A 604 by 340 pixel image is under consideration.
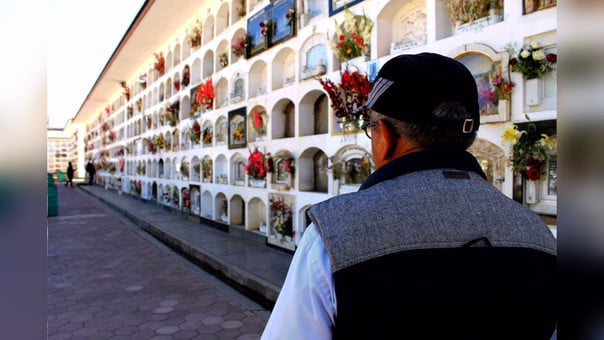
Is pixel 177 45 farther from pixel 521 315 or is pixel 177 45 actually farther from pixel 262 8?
pixel 521 315

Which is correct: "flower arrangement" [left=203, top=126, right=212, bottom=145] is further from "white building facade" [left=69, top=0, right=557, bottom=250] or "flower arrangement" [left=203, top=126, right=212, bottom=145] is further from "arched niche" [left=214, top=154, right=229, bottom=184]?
"arched niche" [left=214, top=154, right=229, bottom=184]

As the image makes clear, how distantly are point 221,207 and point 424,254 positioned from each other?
6.79 meters

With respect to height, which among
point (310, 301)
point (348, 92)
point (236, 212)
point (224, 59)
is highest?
point (224, 59)

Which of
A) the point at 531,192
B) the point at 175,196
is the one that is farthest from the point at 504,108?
the point at 175,196

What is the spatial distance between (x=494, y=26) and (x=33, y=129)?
3.29 meters

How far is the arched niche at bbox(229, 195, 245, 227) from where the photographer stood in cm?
667

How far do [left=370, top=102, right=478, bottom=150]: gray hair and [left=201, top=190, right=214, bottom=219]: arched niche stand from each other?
7164 mm

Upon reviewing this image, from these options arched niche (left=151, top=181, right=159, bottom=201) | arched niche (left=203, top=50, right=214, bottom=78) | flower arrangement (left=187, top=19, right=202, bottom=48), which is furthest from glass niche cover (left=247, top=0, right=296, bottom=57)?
arched niche (left=151, top=181, right=159, bottom=201)

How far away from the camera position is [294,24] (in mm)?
5203

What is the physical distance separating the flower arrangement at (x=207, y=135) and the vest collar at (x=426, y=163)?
23.9 ft

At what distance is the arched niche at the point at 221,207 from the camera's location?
6.99m

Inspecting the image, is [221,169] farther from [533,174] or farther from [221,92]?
[533,174]

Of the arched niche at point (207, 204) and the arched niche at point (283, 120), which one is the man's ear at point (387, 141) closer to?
the arched niche at point (283, 120)

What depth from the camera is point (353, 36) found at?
13.6ft
